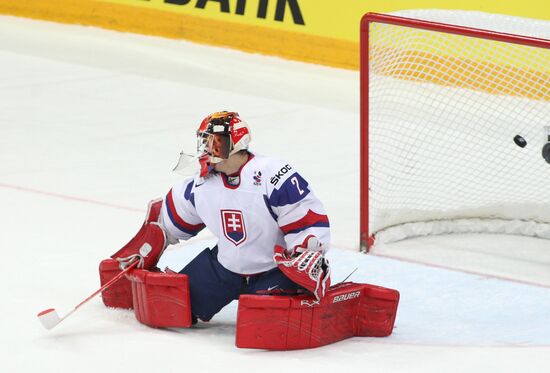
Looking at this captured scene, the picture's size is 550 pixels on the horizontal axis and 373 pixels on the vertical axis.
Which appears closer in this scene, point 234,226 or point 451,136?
point 234,226

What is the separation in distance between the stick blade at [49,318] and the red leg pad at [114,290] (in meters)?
0.30

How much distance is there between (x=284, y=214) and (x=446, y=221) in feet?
5.75

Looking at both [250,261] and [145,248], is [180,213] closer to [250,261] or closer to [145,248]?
[145,248]

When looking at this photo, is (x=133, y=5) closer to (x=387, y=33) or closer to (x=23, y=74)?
(x=23, y=74)

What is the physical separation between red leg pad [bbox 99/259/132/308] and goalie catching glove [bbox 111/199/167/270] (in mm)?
49

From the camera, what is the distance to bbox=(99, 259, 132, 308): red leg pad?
14.7ft

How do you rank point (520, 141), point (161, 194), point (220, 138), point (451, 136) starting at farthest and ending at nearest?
point (161, 194) → point (451, 136) → point (520, 141) → point (220, 138)

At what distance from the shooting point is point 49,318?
4234 millimetres

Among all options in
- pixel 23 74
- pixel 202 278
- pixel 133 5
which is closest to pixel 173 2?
pixel 133 5

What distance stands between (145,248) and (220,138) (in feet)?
1.62

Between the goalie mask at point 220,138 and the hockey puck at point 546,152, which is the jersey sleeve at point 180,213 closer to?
the goalie mask at point 220,138

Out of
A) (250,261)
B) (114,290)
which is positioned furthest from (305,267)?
(114,290)

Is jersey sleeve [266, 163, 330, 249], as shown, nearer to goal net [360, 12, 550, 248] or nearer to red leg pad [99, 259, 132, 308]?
red leg pad [99, 259, 132, 308]

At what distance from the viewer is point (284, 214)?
4184 mm
